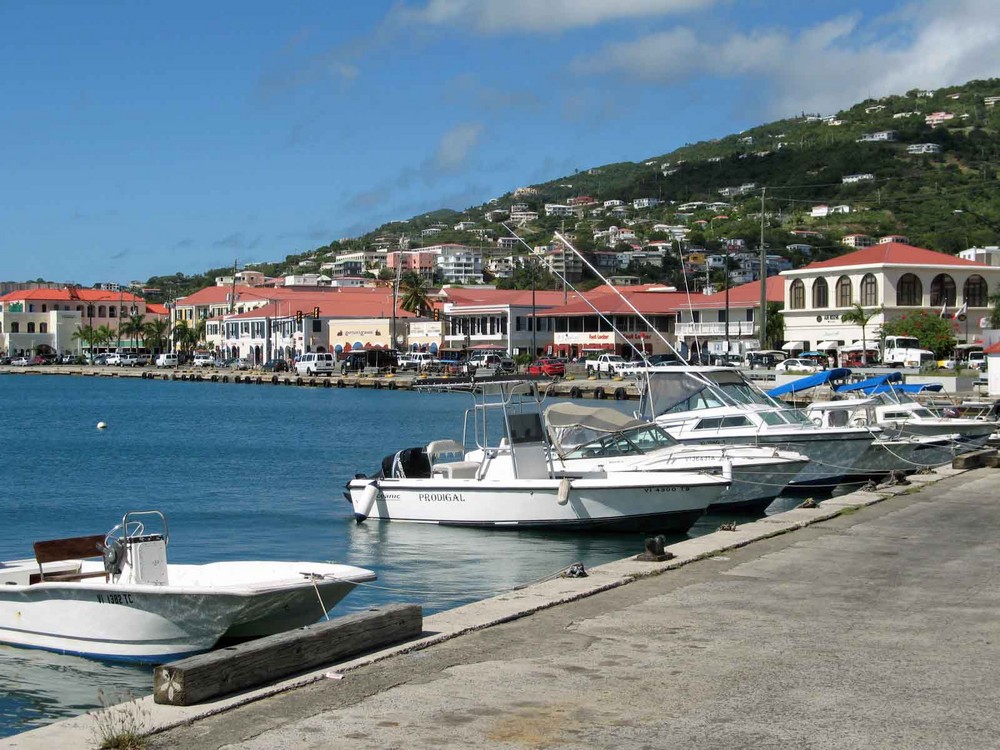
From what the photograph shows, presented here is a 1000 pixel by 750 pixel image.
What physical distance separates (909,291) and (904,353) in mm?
15183

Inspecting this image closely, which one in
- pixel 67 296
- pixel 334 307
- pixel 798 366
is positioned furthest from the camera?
pixel 67 296

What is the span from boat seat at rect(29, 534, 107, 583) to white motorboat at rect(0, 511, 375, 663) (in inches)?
0.5

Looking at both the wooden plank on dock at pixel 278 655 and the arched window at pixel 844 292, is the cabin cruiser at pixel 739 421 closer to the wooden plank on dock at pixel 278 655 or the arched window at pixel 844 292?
the wooden plank on dock at pixel 278 655

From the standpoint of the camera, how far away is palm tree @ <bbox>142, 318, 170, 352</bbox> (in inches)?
6767

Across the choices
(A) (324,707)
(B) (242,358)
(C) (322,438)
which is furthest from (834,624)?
(B) (242,358)

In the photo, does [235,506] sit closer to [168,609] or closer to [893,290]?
[168,609]

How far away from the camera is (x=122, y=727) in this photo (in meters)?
8.41

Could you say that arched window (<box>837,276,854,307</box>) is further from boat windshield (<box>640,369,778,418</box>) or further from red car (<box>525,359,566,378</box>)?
boat windshield (<box>640,369,778,418</box>)

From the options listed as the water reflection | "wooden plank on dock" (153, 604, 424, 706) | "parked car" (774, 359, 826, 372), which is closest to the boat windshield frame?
the water reflection

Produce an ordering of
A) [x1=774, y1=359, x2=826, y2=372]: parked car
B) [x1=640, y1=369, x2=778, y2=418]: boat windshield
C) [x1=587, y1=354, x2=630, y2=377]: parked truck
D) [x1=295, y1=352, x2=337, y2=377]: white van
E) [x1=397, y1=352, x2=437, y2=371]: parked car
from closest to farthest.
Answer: [x1=640, y1=369, x2=778, y2=418]: boat windshield → [x1=774, y1=359, x2=826, y2=372]: parked car → [x1=587, y1=354, x2=630, y2=377]: parked truck → [x1=397, y1=352, x2=437, y2=371]: parked car → [x1=295, y1=352, x2=337, y2=377]: white van

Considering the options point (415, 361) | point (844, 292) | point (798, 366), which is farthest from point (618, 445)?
point (415, 361)

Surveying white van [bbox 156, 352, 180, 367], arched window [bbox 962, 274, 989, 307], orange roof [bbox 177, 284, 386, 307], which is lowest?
white van [bbox 156, 352, 180, 367]

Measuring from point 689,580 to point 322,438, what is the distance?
41.4 meters

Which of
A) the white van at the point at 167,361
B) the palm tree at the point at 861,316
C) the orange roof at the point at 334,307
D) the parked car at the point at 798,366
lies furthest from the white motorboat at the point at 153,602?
the white van at the point at 167,361
